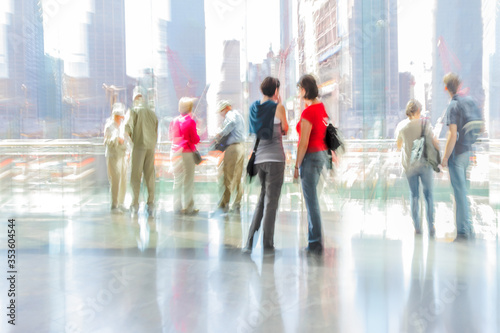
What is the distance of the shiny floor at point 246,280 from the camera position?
184 centimetres

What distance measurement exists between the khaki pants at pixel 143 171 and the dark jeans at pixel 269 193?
1746 millimetres

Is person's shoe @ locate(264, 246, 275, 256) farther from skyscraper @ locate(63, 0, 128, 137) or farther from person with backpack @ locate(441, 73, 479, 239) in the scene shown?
skyscraper @ locate(63, 0, 128, 137)

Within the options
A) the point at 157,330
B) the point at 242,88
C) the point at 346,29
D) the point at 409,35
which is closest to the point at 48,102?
the point at 242,88

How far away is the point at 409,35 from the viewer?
4.12 meters

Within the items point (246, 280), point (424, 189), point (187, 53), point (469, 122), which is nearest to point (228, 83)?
point (187, 53)

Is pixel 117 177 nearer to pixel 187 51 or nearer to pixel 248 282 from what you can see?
pixel 187 51

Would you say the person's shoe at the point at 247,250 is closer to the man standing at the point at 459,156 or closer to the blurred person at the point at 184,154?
the man standing at the point at 459,156

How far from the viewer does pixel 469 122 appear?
343 centimetres

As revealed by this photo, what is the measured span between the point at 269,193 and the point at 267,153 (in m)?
0.25

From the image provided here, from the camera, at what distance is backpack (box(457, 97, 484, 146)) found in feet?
11.2

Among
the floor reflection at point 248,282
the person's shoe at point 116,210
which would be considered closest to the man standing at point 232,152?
the floor reflection at point 248,282

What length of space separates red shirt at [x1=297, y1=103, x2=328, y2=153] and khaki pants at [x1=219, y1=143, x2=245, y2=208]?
1.72 meters

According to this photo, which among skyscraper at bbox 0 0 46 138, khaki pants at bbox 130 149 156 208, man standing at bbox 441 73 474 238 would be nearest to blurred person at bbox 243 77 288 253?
man standing at bbox 441 73 474 238

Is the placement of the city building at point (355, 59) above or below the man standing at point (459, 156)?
above
